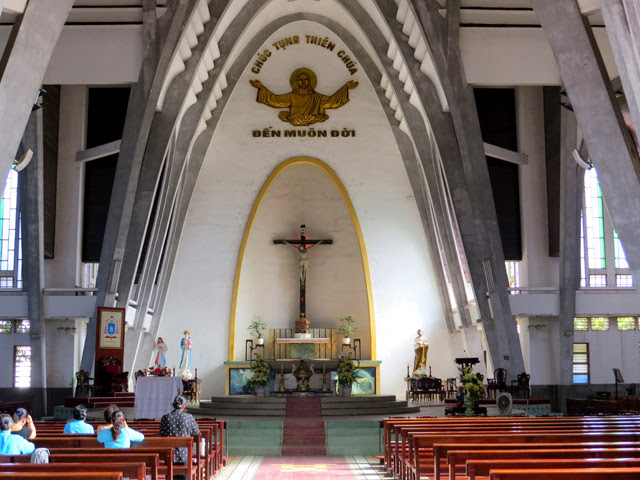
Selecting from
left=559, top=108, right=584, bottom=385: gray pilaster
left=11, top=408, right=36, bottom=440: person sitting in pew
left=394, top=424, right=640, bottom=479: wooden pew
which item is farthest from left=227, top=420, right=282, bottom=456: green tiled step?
left=559, top=108, right=584, bottom=385: gray pilaster

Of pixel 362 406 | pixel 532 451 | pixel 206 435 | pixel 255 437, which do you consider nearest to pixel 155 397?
pixel 255 437

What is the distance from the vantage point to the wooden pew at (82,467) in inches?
198

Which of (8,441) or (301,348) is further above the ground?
(301,348)

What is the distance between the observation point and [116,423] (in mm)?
6543

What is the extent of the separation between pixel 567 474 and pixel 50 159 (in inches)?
682

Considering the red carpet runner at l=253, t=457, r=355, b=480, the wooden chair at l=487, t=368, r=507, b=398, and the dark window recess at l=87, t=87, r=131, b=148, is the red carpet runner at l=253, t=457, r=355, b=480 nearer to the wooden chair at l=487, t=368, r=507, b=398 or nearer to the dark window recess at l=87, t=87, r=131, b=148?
the wooden chair at l=487, t=368, r=507, b=398

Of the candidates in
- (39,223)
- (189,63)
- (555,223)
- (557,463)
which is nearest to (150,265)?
(39,223)

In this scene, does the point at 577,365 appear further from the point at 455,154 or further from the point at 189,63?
the point at 189,63

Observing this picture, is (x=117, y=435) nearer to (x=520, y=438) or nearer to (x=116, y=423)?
(x=116, y=423)

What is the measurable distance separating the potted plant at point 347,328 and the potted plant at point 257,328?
235cm

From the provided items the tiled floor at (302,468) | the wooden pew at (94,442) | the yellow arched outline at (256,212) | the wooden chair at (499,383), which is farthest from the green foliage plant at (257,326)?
the wooden pew at (94,442)

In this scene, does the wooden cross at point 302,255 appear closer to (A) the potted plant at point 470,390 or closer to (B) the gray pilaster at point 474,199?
(B) the gray pilaster at point 474,199

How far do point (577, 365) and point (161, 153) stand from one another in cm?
1165

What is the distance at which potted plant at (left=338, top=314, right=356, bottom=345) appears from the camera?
922 inches
